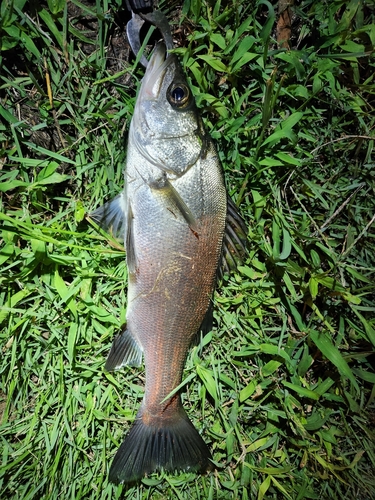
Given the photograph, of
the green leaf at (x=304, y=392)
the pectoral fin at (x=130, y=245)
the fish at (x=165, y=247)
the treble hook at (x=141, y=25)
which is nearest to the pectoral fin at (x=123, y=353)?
the fish at (x=165, y=247)

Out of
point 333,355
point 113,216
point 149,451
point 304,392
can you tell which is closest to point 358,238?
point 333,355

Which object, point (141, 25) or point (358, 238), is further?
point (358, 238)

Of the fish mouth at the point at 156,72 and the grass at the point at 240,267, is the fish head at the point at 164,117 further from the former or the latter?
the grass at the point at 240,267

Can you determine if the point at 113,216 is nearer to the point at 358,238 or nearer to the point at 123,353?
the point at 123,353

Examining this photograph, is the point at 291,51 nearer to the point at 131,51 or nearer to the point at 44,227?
the point at 131,51

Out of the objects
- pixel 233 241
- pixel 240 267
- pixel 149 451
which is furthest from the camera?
pixel 240 267

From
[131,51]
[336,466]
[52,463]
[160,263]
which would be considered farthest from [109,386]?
[131,51]

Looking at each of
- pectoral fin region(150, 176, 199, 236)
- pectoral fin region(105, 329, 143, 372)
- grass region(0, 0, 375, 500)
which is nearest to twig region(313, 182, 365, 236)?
grass region(0, 0, 375, 500)
